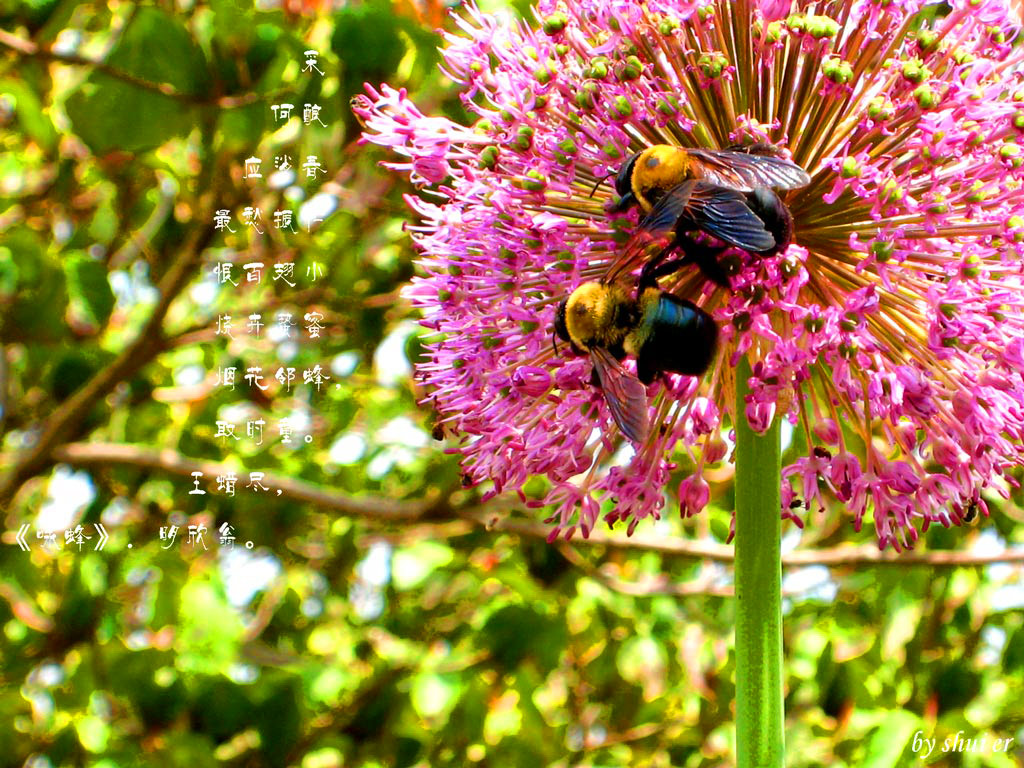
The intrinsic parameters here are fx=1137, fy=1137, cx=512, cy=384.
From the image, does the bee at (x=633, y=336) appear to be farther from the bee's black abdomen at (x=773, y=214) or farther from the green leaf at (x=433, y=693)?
the green leaf at (x=433, y=693)

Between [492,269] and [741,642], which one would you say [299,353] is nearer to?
[492,269]

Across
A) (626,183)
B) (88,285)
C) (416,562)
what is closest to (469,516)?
(416,562)

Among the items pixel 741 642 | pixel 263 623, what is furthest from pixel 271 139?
pixel 741 642

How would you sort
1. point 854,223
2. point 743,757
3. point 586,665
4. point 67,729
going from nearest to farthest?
point 743,757 < point 854,223 < point 67,729 < point 586,665

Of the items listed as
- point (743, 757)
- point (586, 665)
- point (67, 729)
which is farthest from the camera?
point (586, 665)

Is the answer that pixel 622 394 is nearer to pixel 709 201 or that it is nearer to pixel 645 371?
pixel 645 371

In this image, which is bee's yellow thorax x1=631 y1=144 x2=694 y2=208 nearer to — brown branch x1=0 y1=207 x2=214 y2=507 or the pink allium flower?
the pink allium flower

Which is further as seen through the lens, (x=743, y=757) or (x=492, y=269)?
(x=492, y=269)

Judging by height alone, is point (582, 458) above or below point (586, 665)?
above
